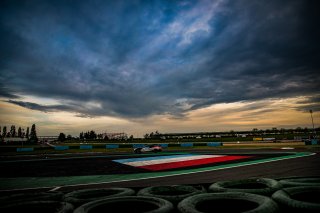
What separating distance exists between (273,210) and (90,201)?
9.77ft

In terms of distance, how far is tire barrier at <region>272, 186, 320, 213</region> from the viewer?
9.78ft

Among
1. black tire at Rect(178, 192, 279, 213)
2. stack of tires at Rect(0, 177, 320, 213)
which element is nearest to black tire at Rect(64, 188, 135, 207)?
stack of tires at Rect(0, 177, 320, 213)

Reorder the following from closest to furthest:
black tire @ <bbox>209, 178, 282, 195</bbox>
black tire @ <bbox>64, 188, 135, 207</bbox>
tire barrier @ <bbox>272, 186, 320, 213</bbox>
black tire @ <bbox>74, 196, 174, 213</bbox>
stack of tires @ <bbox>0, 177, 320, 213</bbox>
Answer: tire barrier @ <bbox>272, 186, 320, 213</bbox>, stack of tires @ <bbox>0, 177, 320, 213</bbox>, black tire @ <bbox>74, 196, 174, 213</bbox>, black tire @ <bbox>64, 188, 135, 207</bbox>, black tire @ <bbox>209, 178, 282, 195</bbox>

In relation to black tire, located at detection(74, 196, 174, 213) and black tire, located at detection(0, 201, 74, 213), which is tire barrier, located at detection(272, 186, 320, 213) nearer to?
black tire, located at detection(74, 196, 174, 213)

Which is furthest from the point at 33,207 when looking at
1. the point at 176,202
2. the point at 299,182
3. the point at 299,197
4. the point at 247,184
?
the point at 299,182

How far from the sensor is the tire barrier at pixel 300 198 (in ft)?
9.78

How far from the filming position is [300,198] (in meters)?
4.04

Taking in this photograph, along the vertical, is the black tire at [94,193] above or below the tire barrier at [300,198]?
below

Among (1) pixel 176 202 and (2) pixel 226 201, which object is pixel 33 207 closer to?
(1) pixel 176 202

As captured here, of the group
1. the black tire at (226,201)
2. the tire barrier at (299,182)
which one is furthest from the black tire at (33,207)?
the tire barrier at (299,182)

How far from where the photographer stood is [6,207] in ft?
12.5

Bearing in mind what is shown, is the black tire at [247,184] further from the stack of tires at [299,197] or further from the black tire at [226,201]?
the black tire at [226,201]

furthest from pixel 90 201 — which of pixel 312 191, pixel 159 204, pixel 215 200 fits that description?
pixel 312 191

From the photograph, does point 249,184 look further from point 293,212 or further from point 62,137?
point 62,137
